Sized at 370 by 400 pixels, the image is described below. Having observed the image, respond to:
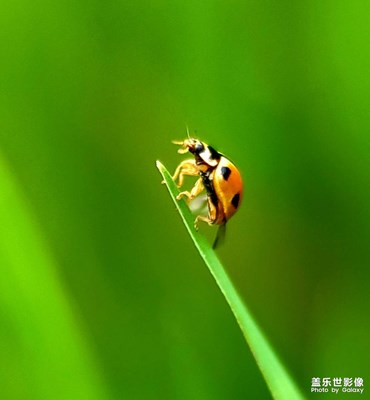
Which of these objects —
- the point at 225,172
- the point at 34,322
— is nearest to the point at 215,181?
the point at 225,172

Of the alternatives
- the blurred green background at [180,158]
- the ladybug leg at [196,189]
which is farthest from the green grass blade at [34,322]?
the ladybug leg at [196,189]

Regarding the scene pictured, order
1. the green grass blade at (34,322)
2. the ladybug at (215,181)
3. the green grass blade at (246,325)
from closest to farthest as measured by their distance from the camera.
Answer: the green grass blade at (246,325)
the green grass blade at (34,322)
the ladybug at (215,181)

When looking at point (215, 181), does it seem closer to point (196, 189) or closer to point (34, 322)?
point (196, 189)

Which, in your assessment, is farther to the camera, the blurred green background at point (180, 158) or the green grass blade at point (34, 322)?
the blurred green background at point (180, 158)
